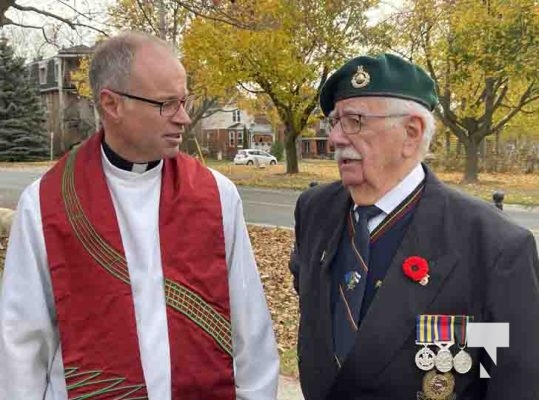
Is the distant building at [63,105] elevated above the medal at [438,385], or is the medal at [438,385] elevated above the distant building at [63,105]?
the distant building at [63,105]

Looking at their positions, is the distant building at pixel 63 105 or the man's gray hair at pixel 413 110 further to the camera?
the distant building at pixel 63 105

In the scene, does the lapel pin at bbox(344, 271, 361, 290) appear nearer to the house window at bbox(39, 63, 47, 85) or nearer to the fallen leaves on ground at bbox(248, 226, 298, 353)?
the fallen leaves on ground at bbox(248, 226, 298, 353)

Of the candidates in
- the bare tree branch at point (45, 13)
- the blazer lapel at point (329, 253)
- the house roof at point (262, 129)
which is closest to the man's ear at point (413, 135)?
the blazer lapel at point (329, 253)

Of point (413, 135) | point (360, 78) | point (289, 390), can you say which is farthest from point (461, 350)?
point (289, 390)

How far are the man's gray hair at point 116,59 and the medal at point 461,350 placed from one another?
127 cm

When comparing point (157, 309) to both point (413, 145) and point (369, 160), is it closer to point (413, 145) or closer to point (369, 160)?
point (369, 160)

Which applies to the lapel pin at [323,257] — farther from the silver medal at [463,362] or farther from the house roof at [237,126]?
the house roof at [237,126]

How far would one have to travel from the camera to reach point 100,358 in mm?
2129

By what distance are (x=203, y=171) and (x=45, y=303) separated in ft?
2.28

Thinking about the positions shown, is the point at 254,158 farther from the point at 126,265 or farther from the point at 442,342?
the point at 442,342

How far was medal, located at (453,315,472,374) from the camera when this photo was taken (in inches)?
76.9

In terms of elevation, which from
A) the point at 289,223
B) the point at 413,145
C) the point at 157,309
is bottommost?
the point at 289,223

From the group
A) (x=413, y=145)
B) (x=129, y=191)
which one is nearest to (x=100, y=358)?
(x=129, y=191)

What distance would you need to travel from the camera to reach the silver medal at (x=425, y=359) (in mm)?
1975
